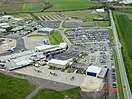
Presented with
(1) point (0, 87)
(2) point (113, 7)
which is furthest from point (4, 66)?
(2) point (113, 7)

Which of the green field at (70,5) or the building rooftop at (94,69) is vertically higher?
the green field at (70,5)

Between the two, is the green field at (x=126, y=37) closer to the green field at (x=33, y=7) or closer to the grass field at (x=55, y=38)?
the grass field at (x=55, y=38)

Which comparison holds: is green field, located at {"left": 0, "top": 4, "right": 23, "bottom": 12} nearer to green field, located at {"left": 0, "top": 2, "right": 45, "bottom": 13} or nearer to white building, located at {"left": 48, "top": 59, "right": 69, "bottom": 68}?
green field, located at {"left": 0, "top": 2, "right": 45, "bottom": 13}

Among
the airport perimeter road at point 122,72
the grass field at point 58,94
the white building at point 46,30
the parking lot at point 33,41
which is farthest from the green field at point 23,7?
the grass field at point 58,94

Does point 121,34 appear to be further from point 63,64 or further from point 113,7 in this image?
point 113,7

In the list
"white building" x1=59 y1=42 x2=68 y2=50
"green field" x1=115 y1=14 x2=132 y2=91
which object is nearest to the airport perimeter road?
"green field" x1=115 y1=14 x2=132 y2=91

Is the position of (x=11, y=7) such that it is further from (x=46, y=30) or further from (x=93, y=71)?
(x=93, y=71)
